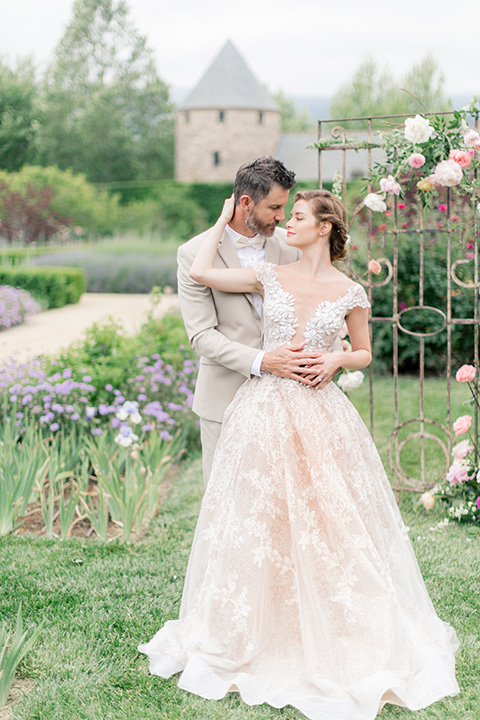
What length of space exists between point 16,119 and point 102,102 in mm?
4191

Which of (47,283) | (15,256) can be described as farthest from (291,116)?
(47,283)

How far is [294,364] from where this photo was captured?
270 centimetres

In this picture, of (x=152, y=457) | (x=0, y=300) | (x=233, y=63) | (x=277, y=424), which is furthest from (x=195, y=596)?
(x=233, y=63)

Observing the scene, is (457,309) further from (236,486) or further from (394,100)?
(394,100)

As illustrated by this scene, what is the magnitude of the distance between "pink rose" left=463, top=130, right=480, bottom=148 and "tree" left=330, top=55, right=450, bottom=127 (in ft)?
101

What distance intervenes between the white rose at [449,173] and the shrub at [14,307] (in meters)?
7.53

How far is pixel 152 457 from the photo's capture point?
455 centimetres

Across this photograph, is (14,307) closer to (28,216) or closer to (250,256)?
(250,256)

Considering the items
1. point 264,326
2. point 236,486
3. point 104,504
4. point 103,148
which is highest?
point 103,148

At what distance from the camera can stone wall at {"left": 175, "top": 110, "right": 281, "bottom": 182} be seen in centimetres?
3175

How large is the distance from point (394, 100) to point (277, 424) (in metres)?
35.2

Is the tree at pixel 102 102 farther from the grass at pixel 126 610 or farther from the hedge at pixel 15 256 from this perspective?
the grass at pixel 126 610

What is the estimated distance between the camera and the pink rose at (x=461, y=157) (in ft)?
12.9

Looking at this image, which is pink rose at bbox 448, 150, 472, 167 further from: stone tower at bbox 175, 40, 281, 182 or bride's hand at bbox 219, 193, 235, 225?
stone tower at bbox 175, 40, 281, 182
